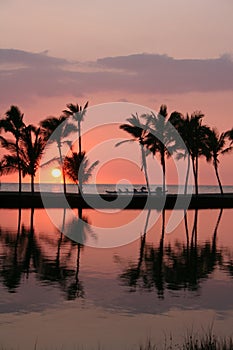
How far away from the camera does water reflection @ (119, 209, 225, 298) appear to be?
16188 mm

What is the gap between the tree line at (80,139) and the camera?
206 feet

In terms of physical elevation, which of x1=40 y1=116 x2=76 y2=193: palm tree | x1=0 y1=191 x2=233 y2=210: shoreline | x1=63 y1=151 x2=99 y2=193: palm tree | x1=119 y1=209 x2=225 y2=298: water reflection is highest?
x1=40 y1=116 x2=76 y2=193: palm tree

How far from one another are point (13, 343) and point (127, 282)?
20.7 feet

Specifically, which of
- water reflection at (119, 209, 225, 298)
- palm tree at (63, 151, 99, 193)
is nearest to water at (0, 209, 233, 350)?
water reflection at (119, 209, 225, 298)

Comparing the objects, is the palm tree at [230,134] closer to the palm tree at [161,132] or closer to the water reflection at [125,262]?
the palm tree at [161,132]

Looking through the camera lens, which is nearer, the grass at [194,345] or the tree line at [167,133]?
the grass at [194,345]

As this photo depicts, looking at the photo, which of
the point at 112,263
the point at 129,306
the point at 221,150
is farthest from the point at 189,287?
the point at 221,150

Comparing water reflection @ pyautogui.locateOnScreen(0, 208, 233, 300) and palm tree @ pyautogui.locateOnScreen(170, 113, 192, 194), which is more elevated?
palm tree @ pyautogui.locateOnScreen(170, 113, 192, 194)

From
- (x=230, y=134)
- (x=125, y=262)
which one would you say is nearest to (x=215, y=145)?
(x=230, y=134)

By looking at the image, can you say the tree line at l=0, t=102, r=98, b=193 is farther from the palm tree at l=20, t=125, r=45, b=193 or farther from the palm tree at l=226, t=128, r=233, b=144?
the palm tree at l=226, t=128, r=233, b=144

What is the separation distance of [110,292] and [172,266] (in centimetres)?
498

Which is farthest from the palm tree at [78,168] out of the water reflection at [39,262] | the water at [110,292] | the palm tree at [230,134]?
the water at [110,292]

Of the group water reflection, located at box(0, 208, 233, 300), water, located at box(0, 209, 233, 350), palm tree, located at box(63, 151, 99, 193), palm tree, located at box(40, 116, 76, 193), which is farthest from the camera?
palm tree, located at box(63, 151, 99, 193)

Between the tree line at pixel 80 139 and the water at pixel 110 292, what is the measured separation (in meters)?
37.1
